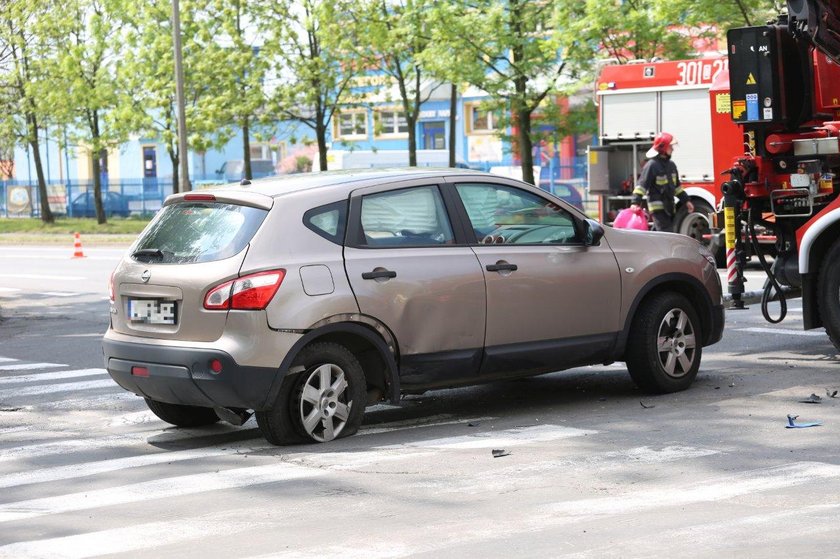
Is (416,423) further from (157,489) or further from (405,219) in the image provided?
(157,489)

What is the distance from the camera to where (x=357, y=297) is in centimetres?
805

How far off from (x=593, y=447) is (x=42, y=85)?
4193 cm

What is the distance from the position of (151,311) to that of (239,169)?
57797mm

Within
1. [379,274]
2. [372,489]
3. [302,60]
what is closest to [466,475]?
[372,489]

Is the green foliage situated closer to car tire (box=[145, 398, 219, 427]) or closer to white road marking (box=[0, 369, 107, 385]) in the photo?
white road marking (box=[0, 369, 107, 385])

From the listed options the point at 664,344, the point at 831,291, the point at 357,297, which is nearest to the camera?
the point at 357,297

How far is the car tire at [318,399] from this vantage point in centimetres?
794

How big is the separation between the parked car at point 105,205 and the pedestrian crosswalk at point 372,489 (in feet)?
159

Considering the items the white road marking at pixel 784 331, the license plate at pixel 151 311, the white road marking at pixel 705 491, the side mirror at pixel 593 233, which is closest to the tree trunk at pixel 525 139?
the white road marking at pixel 784 331

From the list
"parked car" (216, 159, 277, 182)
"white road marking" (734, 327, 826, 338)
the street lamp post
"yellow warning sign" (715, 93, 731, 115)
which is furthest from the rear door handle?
"parked car" (216, 159, 277, 182)

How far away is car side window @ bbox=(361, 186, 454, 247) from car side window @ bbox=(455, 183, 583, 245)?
228 millimetres

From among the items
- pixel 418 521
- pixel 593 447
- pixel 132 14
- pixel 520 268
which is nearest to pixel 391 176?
pixel 520 268

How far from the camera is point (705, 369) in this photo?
1089cm

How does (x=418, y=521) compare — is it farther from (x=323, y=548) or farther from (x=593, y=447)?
(x=593, y=447)
